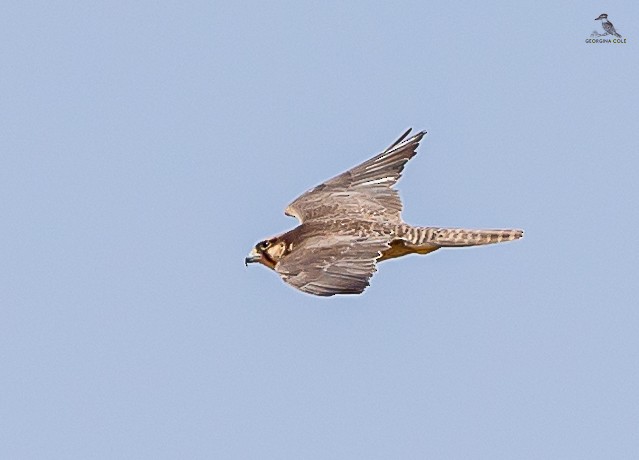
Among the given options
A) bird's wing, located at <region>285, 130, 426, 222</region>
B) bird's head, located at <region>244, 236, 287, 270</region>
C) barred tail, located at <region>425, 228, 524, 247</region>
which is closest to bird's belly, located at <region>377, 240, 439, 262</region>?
barred tail, located at <region>425, 228, 524, 247</region>

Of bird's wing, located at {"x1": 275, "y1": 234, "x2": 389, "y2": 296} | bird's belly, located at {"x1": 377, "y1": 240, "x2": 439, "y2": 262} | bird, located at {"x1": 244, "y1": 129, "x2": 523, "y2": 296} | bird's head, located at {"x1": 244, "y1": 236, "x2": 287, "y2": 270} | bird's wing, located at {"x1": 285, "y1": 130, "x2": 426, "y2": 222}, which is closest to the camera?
bird's wing, located at {"x1": 275, "y1": 234, "x2": 389, "y2": 296}

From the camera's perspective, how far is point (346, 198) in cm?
2195

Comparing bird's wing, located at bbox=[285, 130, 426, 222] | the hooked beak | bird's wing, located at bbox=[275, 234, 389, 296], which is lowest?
bird's wing, located at bbox=[275, 234, 389, 296]

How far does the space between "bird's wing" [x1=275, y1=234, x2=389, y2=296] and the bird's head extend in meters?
0.37

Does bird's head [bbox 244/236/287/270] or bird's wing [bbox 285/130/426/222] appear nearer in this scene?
bird's head [bbox 244/236/287/270]

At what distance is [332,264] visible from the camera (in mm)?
18875

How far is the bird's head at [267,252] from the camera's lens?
67.8 ft

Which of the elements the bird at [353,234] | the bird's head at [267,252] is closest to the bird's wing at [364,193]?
the bird at [353,234]

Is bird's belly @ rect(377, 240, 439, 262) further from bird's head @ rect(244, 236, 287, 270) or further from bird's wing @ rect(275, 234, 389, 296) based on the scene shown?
bird's head @ rect(244, 236, 287, 270)

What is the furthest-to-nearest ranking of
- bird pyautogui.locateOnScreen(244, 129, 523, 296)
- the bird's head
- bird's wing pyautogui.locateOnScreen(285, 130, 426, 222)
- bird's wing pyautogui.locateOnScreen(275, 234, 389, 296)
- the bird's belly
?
1. bird's wing pyautogui.locateOnScreen(285, 130, 426, 222)
2. the bird's head
3. the bird's belly
4. bird pyautogui.locateOnScreen(244, 129, 523, 296)
5. bird's wing pyautogui.locateOnScreen(275, 234, 389, 296)

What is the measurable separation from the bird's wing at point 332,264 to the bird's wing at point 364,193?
51.4 inches

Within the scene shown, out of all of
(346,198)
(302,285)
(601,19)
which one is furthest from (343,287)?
(601,19)

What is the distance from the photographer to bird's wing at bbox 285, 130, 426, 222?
848 inches

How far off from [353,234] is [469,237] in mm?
1338
